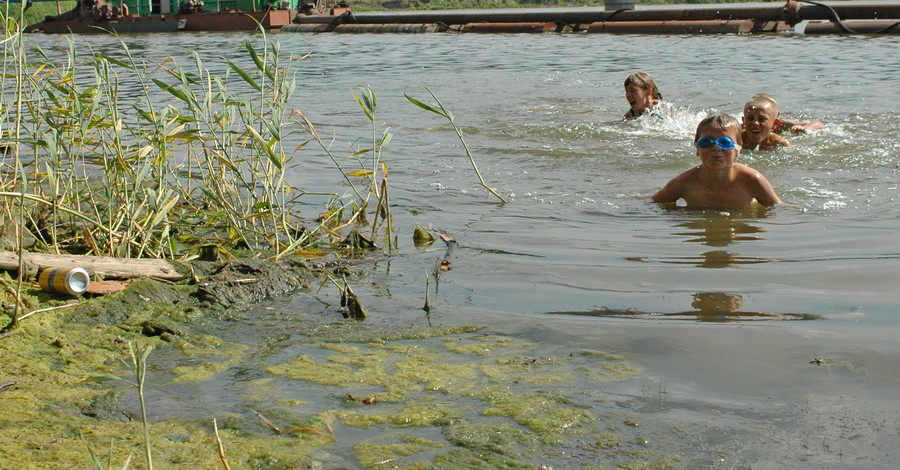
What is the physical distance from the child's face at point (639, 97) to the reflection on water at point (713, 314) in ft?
20.4

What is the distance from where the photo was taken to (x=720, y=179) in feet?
19.1

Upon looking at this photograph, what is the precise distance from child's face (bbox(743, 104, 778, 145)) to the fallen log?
18.5 ft

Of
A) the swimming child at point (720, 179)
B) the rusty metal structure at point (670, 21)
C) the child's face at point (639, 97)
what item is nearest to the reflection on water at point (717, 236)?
the swimming child at point (720, 179)

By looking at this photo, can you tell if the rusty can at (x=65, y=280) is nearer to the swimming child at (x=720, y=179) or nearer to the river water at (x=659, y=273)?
the river water at (x=659, y=273)

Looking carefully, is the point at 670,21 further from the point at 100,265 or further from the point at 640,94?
the point at 100,265

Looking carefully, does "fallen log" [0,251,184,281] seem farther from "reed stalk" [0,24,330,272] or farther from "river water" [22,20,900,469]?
"river water" [22,20,900,469]

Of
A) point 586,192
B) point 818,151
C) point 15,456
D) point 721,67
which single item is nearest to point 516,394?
point 15,456

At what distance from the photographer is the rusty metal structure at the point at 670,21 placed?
22.4 m

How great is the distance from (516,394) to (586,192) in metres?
3.93

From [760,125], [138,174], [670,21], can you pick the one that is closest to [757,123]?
[760,125]

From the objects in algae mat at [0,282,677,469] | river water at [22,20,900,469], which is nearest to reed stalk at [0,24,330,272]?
algae mat at [0,282,677,469]

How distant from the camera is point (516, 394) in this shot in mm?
2654

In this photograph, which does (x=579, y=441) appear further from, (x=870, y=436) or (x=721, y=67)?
(x=721, y=67)

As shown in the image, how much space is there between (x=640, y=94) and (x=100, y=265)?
23.3 ft
